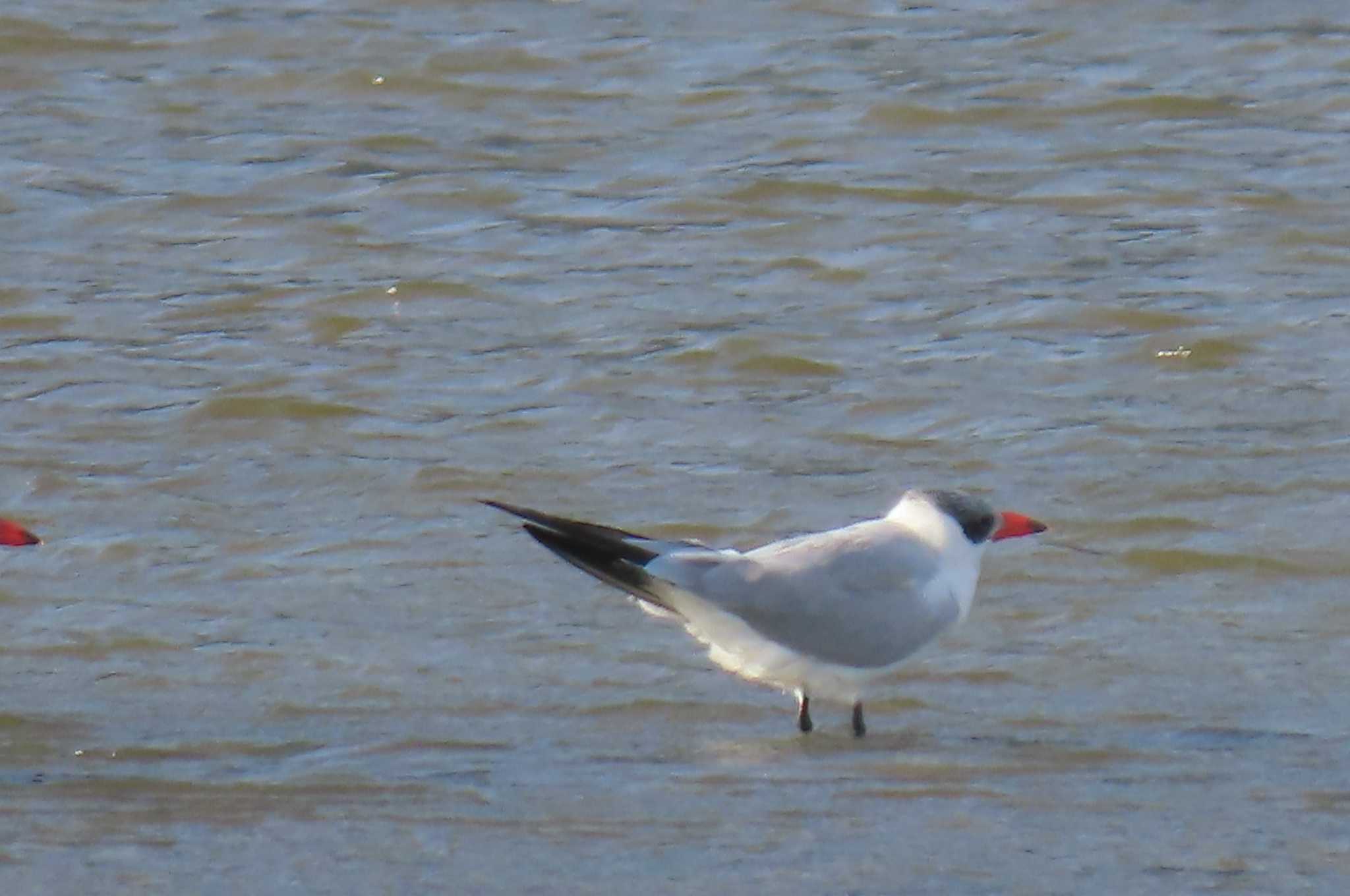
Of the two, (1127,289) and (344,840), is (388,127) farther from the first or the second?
(344,840)

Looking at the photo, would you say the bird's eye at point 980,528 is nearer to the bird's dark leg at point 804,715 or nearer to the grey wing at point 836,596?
the grey wing at point 836,596

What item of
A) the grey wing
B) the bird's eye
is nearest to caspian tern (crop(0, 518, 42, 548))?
the grey wing

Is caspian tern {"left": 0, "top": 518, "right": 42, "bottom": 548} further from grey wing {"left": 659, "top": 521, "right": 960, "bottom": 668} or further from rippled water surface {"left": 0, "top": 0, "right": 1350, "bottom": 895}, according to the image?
grey wing {"left": 659, "top": 521, "right": 960, "bottom": 668}

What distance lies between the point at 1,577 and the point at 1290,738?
388 centimetres

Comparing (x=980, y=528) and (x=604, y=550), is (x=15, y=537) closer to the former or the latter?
(x=604, y=550)

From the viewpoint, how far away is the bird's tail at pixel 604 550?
6211mm

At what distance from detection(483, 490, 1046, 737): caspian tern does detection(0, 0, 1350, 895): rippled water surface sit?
0.18 m

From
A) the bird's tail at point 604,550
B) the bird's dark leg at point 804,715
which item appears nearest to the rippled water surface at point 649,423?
the bird's dark leg at point 804,715

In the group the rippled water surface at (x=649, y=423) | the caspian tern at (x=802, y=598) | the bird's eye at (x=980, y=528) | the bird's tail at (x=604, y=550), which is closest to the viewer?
the rippled water surface at (x=649, y=423)

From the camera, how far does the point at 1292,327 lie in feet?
32.2

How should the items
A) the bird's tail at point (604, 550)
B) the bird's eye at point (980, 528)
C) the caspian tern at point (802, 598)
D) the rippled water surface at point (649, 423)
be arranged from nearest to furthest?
the rippled water surface at point (649, 423)
the bird's tail at point (604, 550)
the caspian tern at point (802, 598)
the bird's eye at point (980, 528)

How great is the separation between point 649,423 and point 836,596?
8.61 ft

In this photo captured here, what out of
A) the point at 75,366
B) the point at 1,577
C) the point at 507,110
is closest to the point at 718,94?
the point at 507,110

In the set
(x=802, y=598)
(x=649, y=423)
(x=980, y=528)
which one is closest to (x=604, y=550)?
(x=802, y=598)
